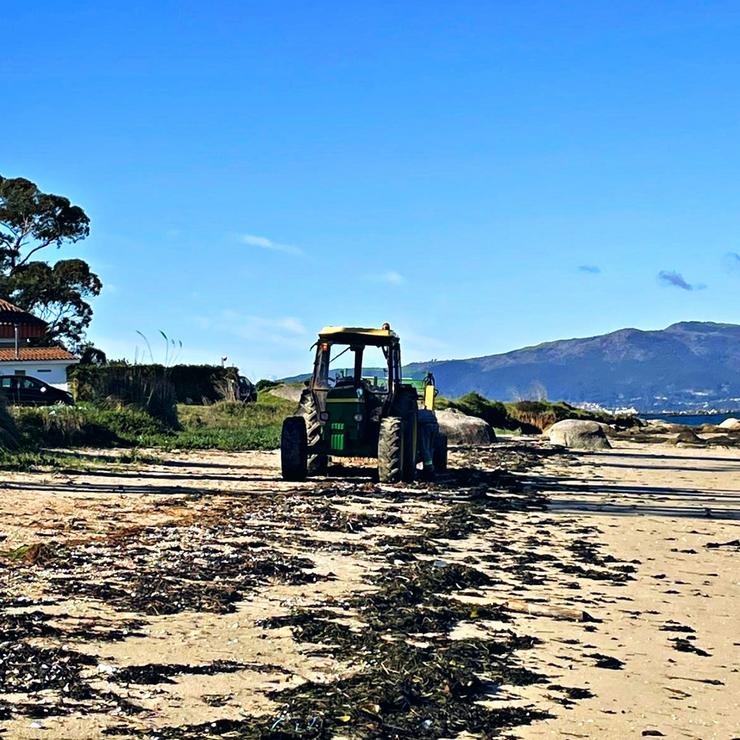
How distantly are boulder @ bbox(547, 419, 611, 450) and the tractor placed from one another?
56.0ft

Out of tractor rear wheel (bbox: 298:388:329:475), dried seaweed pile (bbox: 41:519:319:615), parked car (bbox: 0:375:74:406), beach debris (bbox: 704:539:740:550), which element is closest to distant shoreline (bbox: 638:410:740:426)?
parked car (bbox: 0:375:74:406)

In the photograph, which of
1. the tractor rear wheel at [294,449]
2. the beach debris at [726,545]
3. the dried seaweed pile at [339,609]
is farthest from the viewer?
the tractor rear wheel at [294,449]

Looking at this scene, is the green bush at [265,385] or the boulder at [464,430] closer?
the boulder at [464,430]

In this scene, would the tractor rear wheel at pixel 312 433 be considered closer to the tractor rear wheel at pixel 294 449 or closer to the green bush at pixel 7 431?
the tractor rear wheel at pixel 294 449

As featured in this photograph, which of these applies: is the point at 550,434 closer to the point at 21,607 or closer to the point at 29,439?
the point at 29,439

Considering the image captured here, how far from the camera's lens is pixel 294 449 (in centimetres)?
1936

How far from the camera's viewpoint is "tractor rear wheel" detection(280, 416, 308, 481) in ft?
63.5

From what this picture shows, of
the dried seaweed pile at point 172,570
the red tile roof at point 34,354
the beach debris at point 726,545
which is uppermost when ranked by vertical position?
the red tile roof at point 34,354

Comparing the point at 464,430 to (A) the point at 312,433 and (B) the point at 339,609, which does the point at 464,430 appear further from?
(B) the point at 339,609

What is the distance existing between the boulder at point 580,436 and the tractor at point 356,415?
1707cm

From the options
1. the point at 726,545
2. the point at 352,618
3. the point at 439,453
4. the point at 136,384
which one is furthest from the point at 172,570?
the point at 136,384

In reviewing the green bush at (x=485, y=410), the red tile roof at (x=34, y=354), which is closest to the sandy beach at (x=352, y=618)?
the green bush at (x=485, y=410)

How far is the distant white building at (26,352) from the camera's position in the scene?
193 feet

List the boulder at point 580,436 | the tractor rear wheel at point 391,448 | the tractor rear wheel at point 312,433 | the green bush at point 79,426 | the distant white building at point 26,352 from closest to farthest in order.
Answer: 1. the tractor rear wheel at point 391,448
2. the tractor rear wheel at point 312,433
3. the green bush at point 79,426
4. the boulder at point 580,436
5. the distant white building at point 26,352
